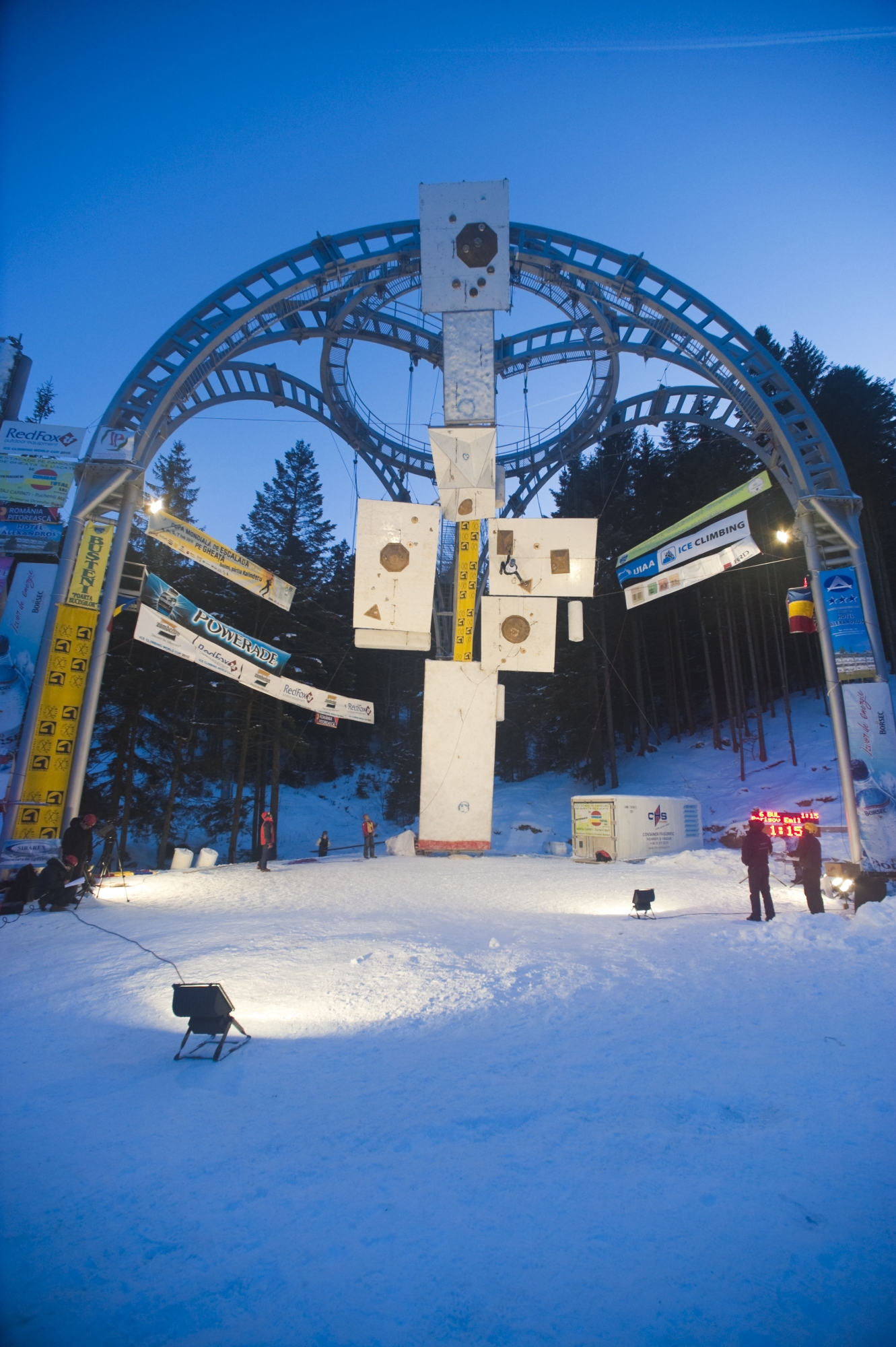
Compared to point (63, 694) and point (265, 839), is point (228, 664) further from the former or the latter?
point (265, 839)

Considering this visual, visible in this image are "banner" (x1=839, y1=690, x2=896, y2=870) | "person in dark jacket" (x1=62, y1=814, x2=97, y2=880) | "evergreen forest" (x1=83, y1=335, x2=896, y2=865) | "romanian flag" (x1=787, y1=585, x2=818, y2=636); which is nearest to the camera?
"person in dark jacket" (x1=62, y1=814, x2=97, y2=880)

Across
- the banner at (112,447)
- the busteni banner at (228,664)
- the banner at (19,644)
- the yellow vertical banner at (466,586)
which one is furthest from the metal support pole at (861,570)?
the banner at (19,644)

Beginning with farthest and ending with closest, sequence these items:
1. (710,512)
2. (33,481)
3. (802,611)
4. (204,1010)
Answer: (710,512), (802,611), (33,481), (204,1010)

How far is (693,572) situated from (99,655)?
12889mm

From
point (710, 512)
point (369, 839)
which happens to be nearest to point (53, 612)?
point (369, 839)

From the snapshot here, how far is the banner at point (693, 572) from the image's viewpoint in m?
13.0

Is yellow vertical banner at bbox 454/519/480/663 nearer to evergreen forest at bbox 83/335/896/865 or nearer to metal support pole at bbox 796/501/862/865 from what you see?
evergreen forest at bbox 83/335/896/865

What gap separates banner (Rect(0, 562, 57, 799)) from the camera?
11289 mm

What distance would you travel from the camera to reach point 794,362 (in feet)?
102

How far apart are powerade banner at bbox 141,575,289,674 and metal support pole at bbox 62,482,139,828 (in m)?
0.81

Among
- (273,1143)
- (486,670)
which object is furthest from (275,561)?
(273,1143)

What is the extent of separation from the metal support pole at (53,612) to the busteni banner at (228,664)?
1.51 m

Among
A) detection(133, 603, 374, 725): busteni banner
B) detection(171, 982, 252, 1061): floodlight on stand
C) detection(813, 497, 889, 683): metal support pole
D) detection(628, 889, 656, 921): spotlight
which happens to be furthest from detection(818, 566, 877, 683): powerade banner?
detection(171, 982, 252, 1061): floodlight on stand

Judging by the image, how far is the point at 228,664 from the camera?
14789mm
